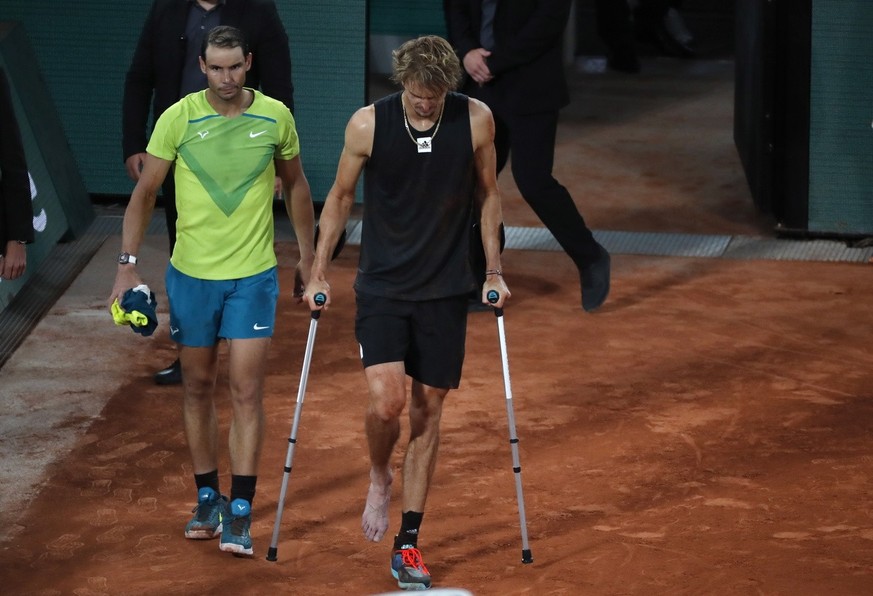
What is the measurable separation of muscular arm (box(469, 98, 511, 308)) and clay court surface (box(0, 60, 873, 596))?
1205mm

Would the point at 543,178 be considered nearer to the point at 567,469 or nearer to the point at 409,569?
the point at 567,469

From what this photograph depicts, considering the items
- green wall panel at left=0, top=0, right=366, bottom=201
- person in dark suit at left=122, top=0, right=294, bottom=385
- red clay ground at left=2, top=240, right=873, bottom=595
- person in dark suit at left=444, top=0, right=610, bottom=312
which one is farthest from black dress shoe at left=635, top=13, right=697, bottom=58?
Answer: person in dark suit at left=122, top=0, right=294, bottom=385

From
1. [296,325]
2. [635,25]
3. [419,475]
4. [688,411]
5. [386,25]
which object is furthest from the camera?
[635,25]

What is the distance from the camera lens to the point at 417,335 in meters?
6.64

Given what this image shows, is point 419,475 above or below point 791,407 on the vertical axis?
above

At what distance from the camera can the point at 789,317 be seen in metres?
10.3

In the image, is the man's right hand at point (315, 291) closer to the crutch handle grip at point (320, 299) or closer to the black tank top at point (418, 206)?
the crutch handle grip at point (320, 299)

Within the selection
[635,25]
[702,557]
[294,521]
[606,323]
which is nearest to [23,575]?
[294,521]

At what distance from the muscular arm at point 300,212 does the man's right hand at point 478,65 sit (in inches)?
125

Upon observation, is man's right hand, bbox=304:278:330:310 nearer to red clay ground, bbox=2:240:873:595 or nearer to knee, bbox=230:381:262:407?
knee, bbox=230:381:262:407

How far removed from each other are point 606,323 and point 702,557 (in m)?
3.51

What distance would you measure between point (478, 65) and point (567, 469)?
3.14 metres

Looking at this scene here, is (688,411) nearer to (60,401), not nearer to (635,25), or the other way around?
(60,401)

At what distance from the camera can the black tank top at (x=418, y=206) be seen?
6.43 meters
